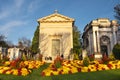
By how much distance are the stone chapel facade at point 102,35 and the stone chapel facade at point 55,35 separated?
11286mm

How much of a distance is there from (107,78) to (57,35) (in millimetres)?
28889

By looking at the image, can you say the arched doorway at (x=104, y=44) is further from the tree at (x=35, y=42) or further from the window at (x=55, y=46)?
the tree at (x=35, y=42)

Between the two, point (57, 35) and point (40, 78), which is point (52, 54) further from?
point (40, 78)

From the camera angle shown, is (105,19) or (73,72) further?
(105,19)

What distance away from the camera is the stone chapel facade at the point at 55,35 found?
41.1m

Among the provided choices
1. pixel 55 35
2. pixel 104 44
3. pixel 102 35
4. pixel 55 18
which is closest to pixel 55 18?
pixel 55 18

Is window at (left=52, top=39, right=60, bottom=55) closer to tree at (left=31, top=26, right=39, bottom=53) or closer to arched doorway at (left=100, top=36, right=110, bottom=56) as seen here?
tree at (left=31, top=26, right=39, bottom=53)

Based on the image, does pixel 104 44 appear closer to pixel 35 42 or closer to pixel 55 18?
pixel 55 18

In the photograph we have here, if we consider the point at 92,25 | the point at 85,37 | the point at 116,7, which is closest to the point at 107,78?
the point at 116,7

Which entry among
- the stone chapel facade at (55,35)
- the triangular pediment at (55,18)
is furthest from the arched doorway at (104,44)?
the triangular pediment at (55,18)

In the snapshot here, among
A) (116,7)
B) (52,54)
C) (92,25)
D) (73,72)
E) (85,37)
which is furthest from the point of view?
(85,37)

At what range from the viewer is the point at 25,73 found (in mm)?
16422

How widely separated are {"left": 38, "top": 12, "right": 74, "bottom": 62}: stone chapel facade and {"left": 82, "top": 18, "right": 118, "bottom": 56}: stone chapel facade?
37.0ft

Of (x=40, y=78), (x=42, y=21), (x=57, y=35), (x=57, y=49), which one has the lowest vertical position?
(x=40, y=78)
